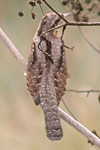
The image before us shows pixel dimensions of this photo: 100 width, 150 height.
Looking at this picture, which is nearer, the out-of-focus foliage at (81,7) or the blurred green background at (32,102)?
the out-of-focus foliage at (81,7)

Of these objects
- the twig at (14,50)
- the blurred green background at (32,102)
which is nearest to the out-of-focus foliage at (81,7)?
the twig at (14,50)

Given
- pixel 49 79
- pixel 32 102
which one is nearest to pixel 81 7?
pixel 49 79

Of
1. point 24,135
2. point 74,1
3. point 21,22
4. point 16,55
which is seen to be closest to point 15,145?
point 24,135

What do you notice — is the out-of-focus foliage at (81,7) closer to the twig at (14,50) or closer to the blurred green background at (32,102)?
the twig at (14,50)

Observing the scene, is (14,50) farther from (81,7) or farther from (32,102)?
(32,102)

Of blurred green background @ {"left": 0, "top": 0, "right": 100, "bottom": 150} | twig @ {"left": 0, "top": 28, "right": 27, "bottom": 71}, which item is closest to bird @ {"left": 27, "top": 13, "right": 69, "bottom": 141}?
twig @ {"left": 0, "top": 28, "right": 27, "bottom": 71}

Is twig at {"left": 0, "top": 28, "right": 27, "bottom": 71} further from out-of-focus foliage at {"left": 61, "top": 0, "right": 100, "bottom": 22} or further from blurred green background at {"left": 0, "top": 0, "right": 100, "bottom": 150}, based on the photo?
blurred green background at {"left": 0, "top": 0, "right": 100, "bottom": 150}

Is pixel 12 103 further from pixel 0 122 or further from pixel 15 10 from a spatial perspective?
pixel 15 10
